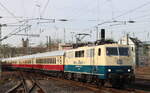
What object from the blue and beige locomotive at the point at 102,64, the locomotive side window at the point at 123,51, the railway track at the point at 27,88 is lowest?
the railway track at the point at 27,88

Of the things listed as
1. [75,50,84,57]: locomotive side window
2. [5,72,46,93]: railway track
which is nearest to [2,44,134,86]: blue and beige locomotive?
[75,50,84,57]: locomotive side window

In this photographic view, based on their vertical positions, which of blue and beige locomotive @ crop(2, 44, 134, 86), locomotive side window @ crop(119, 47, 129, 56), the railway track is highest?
locomotive side window @ crop(119, 47, 129, 56)

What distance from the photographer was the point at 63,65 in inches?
1180

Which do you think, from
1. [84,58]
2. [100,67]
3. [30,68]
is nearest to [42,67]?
[30,68]

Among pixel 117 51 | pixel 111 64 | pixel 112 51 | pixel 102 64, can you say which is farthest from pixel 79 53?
pixel 111 64

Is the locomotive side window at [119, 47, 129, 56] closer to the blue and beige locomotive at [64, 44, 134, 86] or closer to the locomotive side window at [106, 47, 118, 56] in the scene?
the blue and beige locomotive at [64, 44, 134, 86]

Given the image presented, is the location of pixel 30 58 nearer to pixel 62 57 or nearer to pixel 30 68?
pixel 30 68

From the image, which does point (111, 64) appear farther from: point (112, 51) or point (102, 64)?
point (112, 51)

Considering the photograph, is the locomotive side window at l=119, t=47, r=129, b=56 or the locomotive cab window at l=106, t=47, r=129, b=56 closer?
the locomotive cab window at l=106, t=47, r=129, b=56

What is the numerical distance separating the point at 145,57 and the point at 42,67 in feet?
98.5

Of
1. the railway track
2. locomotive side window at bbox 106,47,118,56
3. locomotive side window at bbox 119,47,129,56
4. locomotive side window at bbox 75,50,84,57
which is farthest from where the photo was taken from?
locomotive side window at bbox 75,50,84,57

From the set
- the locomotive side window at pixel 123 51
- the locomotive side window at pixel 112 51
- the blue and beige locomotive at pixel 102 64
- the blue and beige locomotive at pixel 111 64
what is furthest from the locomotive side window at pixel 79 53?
the locomotive side window at pixel 123 51

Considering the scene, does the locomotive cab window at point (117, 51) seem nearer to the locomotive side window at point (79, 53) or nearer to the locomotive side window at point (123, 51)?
the locomotive side window at point (123, 51)

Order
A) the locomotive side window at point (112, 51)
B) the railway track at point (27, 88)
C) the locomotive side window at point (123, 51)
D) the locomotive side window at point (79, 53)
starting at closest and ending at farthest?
the railway track at point (27, 88) → the locomotive side window at point (112, 51) → the locomotive side window at point (123, 51) → the locomotive side window at point (79, 53)
